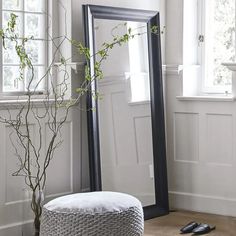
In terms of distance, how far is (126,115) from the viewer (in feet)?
15.3

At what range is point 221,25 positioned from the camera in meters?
4.99

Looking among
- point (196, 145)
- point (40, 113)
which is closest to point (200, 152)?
point (196, 145)

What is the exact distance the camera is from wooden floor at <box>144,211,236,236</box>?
14.4 feet

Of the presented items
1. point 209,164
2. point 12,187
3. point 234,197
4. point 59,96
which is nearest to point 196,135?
point 209,164

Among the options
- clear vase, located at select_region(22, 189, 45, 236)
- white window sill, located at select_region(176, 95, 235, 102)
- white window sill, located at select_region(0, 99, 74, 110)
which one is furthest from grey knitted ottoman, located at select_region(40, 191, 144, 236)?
white window sill, located at select_region(176, 95, 235, 102)

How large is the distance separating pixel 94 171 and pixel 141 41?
115 cm

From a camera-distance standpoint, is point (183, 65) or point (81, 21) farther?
point (183, 65)

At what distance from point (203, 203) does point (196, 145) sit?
0.48 meters

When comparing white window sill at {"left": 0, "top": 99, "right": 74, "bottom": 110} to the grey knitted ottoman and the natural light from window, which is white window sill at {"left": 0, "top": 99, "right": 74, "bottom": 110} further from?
the natural light from window

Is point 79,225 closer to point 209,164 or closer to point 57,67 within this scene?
point 57,67

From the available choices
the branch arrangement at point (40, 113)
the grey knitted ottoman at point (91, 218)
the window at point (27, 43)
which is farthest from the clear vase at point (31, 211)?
the window at point (27, 43)

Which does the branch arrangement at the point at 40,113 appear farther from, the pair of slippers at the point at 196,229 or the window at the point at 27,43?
the pair of slippers at the point at 196,229

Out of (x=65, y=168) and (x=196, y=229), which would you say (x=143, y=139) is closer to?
(x=65, y=168)

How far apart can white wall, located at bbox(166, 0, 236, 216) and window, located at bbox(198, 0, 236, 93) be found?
21 cm
